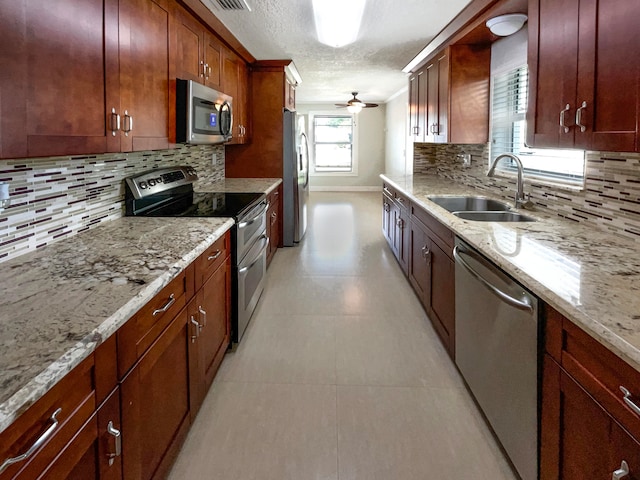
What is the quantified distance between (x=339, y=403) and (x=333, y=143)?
10.2m

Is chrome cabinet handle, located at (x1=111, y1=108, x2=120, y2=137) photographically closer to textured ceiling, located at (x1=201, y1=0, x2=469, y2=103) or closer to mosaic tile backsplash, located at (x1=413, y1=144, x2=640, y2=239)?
textured ceiling, located at (x1=201, y1=0, x2=469, y2=103)

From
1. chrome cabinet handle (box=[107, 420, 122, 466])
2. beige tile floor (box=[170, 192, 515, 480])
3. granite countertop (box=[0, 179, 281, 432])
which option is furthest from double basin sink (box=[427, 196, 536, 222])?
chrome cabinet handle (box=[107, 420, 122, 466])

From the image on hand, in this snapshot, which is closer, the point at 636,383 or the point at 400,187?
the point at 636,383

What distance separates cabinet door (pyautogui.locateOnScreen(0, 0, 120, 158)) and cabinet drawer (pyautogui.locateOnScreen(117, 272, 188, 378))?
0.57 meters

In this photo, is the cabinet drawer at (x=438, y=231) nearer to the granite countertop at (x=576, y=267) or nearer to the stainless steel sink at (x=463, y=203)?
the granite countertop at (x=576, y=267)

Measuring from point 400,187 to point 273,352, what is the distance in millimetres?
2166

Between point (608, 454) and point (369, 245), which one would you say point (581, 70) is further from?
point (369, 245)

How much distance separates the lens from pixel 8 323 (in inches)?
43.6

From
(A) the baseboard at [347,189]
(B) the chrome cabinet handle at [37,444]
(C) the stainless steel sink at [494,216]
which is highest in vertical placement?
(A) the baseboard at [347,189]

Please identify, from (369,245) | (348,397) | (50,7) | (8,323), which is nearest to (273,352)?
(348,397)

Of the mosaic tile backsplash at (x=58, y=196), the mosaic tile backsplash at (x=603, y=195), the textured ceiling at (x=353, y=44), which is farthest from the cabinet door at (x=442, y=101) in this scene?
the mosaic tile backsplash at (x=58, y=196)

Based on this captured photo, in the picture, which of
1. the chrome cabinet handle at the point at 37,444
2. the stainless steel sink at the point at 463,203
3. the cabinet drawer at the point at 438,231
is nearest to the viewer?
the chrome cabinet handle at the point at 37,444

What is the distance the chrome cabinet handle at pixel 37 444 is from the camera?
31.5 inches

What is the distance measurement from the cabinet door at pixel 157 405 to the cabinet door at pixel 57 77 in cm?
72
